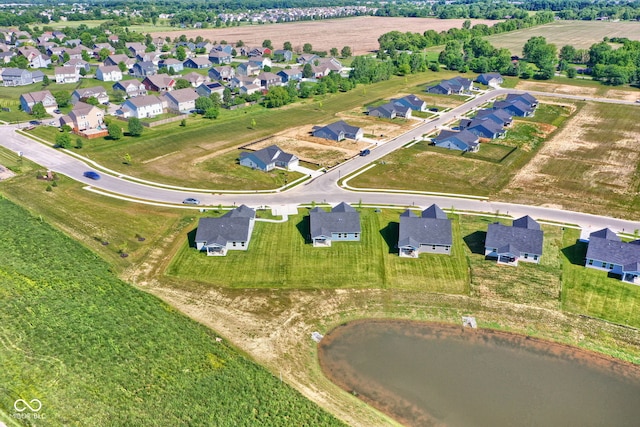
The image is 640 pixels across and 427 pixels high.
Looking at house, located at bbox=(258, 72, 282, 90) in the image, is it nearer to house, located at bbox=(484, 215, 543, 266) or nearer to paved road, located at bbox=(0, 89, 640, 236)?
paved road, located at bbox=(0, 89, 640, 236)

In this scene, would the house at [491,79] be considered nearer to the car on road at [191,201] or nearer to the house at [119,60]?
the car on road at [191,201]

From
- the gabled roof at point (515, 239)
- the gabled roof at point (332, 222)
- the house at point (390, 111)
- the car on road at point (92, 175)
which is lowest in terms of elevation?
the gabled roof at point (515, 239)

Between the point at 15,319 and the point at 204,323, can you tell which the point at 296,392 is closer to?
the point at 204,323

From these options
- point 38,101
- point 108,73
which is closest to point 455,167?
point 38,101

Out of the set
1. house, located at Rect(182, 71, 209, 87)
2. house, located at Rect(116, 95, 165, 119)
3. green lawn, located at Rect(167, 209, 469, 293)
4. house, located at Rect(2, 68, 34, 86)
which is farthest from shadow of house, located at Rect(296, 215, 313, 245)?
house, located at Rect(2, 68, 34, 86)

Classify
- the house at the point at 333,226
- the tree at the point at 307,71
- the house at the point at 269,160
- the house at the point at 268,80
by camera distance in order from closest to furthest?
the house at the point at 333,226 → the house at the point at 269,160 → the house at the point at 268,80 → the tree at the point at 307,71

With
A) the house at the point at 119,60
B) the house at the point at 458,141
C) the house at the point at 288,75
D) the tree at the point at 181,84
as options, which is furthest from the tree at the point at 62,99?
the house at the point at 458,141
